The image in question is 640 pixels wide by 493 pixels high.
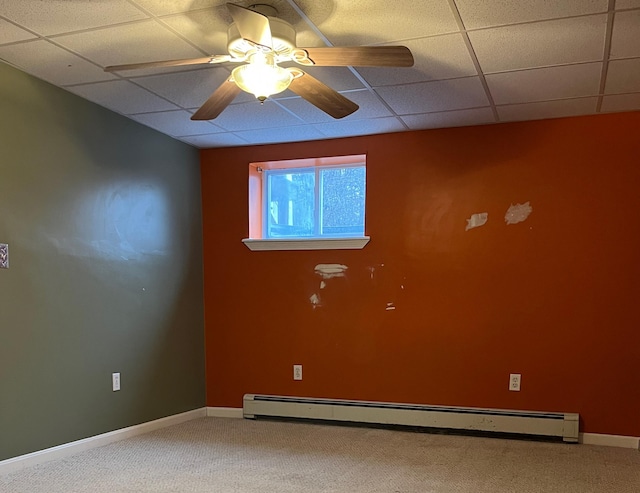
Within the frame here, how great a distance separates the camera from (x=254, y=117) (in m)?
3.40

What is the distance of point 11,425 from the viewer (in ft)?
8.83

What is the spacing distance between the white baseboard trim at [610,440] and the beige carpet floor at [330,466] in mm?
93

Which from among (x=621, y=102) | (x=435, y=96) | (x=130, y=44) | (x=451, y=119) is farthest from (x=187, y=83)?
(x=621, y=102)

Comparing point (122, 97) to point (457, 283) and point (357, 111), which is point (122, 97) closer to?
point (357, 111)

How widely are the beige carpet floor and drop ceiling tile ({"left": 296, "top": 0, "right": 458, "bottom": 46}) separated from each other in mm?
2139

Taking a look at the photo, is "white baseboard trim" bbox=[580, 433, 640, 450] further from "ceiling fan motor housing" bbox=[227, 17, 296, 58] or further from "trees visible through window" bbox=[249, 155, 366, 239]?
"ceiling fan motor housing" bbox=[227, 17, 296, 58]

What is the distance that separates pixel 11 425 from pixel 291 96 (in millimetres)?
2304

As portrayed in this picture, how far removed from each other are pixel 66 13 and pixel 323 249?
2346 millimetres

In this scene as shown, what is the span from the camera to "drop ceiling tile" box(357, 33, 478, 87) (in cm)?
233

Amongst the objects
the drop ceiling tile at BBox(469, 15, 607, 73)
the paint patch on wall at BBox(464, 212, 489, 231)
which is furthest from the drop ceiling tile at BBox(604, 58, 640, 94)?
the paint patch on wall at BBox(464, 212, 489, 231)

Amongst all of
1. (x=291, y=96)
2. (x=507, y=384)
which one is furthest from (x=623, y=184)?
(x=291, y=96)

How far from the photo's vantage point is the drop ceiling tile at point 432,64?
7.63 feet

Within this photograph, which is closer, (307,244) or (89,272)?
(89,272)

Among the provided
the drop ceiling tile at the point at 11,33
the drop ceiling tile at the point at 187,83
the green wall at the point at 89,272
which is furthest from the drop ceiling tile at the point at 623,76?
the green wall at the point at 89,272
